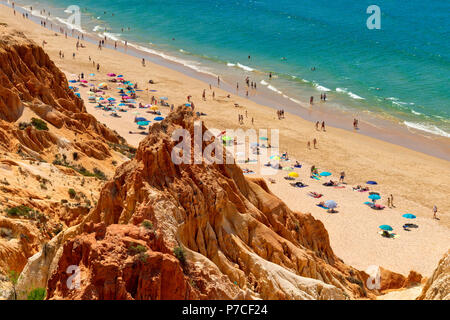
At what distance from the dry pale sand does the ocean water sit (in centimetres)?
847

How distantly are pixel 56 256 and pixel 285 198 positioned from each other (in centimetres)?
2615

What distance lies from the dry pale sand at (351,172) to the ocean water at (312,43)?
847 cm

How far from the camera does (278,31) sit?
331ft

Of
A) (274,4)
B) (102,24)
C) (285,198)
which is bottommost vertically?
(285,198)

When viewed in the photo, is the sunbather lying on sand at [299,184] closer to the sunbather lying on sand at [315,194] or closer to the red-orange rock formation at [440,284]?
the sunbather lying on sand at [315,194]

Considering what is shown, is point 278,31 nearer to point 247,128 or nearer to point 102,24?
point 102,24

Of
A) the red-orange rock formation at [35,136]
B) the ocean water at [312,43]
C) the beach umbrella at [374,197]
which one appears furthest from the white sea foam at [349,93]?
the red-orange rock formation at [35,136]

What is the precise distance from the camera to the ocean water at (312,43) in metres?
66.1

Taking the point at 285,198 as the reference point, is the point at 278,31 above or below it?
above

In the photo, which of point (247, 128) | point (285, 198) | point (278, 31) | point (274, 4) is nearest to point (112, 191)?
point (285, 198)

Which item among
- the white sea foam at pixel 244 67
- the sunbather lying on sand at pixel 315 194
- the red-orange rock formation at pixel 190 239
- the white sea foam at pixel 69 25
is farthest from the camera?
the white sea foam at pixel 69 25

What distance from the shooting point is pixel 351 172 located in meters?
44.6

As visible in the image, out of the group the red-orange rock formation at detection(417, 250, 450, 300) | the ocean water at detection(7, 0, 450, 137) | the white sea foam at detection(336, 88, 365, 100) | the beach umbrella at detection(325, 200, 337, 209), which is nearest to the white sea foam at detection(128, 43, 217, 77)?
the ocean water at detection(7, 0, 450, 137)

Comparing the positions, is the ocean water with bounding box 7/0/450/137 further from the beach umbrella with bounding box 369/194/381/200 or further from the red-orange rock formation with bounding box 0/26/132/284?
the red-orange rock formation with bounding box 0/26/132/284
